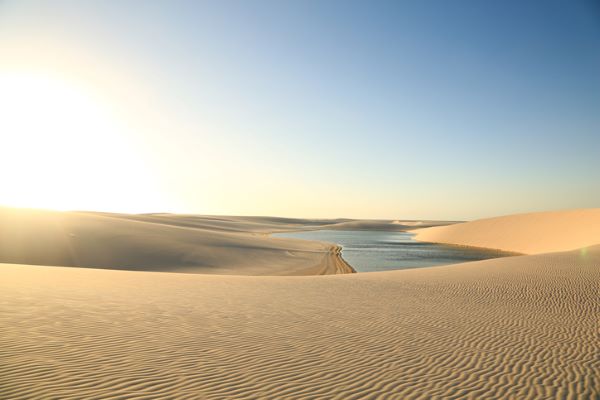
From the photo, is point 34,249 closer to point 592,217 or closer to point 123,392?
point 123,392

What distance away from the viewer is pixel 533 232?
50.9 metres

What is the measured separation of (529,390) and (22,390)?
793cm

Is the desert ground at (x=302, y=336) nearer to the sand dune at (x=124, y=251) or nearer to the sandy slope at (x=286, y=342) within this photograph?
the sandy slope at (x=286, y=342)

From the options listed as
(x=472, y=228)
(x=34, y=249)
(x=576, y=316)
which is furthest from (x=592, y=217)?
(x=34, y=249)

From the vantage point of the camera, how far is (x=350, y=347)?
7445mm

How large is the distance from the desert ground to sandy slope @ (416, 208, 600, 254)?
30.2m

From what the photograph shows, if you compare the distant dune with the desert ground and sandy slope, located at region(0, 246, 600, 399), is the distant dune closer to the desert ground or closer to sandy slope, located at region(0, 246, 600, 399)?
the desert ground

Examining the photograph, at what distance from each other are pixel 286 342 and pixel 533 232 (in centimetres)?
5601

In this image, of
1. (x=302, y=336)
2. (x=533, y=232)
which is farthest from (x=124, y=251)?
(x=533, y=232)

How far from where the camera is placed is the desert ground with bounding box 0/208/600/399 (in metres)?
5.46

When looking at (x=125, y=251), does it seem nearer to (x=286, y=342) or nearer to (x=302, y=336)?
(x=302, y=336)

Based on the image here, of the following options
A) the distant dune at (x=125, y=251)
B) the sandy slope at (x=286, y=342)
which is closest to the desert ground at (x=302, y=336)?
the sandy slope at (x=286, y=342)

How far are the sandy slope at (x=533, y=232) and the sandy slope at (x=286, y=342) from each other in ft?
120

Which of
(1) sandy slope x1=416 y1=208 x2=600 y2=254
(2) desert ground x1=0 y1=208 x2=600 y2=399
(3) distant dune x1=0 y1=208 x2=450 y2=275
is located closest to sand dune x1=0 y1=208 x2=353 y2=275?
(3) distant dune x1=0 y1=208 x2=450 y2=275
